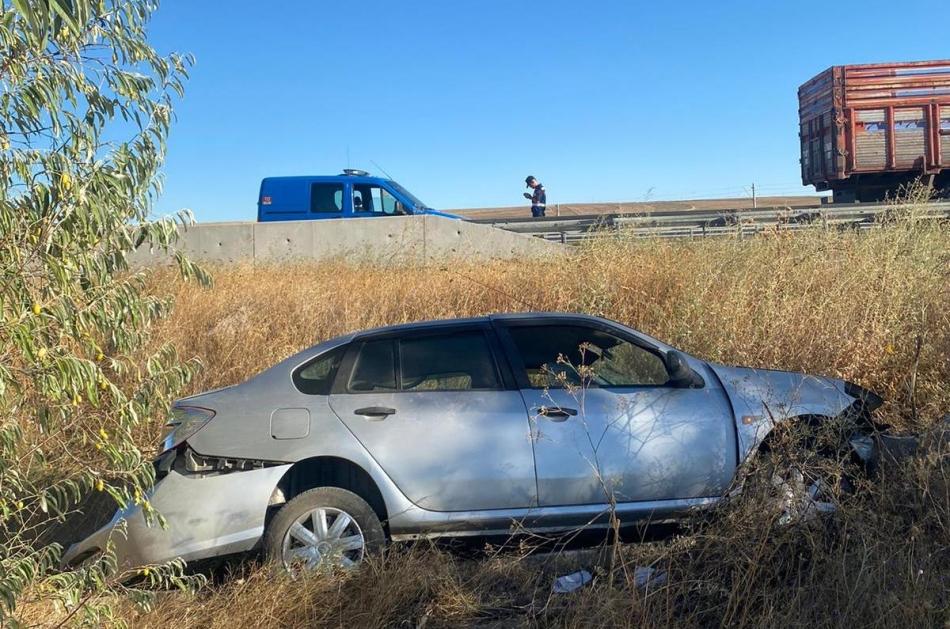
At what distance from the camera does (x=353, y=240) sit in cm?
1556

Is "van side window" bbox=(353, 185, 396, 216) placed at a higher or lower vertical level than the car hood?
higher

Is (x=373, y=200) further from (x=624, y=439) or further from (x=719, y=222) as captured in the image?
(x=624, y=439)

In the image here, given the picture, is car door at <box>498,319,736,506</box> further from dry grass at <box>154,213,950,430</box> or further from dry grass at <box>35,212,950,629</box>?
dry grass at <box>154,213,950,430</box>

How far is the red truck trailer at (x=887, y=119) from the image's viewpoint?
743 inches

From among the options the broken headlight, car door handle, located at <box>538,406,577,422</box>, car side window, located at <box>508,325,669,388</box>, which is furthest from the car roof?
the broken headlight

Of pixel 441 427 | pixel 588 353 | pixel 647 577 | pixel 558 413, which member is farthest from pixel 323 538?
pixel 588 353

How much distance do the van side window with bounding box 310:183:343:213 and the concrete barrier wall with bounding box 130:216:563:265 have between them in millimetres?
2037

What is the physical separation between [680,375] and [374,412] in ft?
6.11

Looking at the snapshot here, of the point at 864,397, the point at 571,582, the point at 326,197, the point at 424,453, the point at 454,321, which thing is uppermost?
the point at 326,197

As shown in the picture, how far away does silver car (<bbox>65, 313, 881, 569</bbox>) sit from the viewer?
4488 mm

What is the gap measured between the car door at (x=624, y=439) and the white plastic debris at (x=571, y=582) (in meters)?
0.52

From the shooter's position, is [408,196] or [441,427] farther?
[408,196]

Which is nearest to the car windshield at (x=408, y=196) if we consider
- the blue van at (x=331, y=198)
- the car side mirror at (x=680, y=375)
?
the blue van at (x=331, y=198)

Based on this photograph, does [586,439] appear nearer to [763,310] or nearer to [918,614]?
[918,614]
